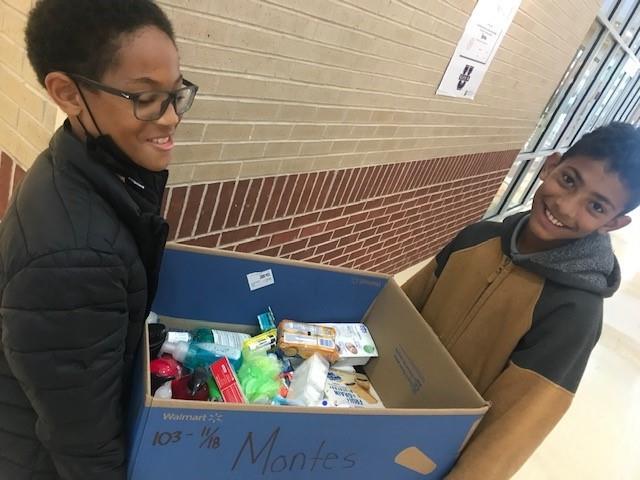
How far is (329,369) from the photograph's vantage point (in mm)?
1499

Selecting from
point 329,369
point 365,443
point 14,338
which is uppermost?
point 14,338

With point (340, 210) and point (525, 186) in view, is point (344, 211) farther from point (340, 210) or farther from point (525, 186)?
point (525, 186)

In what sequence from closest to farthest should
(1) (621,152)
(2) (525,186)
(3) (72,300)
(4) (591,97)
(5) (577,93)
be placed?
(3) (72,300), (1) (621,152), (5) (577,93), (4) (591,97), (2) (525,186)

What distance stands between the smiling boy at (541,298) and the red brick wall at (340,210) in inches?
35.9

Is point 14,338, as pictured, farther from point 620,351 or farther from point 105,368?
point 620,351

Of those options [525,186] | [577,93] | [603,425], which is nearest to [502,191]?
[525,186]

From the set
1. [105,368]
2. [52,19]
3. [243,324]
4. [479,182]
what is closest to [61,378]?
[105,368]

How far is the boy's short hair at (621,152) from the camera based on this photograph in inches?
47.1

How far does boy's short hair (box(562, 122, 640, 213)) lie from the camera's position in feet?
3.93

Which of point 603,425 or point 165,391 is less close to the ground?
point 165,391

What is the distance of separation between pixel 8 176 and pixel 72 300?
2.96ft

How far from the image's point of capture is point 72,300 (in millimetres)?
730

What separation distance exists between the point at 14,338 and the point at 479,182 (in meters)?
4.06

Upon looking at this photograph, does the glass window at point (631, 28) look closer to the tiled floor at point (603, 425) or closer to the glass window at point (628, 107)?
the glass window at point (628, 107)
